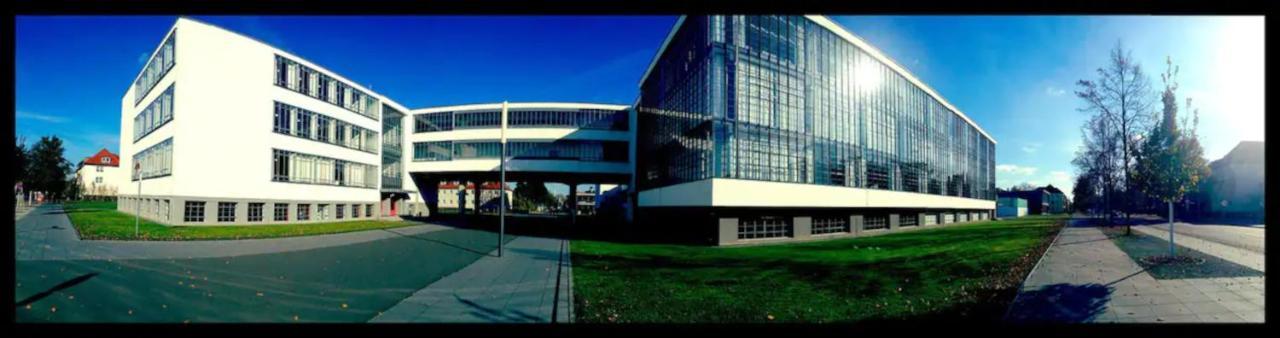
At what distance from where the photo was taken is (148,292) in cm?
735

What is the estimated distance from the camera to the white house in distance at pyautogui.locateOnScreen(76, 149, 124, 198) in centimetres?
3375

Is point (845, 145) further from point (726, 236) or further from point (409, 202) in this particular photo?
point (409, 202)

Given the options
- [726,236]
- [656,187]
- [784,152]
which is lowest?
[726,236]

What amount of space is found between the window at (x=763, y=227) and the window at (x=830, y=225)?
87.4 inches

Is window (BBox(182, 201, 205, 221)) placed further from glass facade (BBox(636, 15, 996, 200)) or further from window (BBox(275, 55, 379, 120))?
glass facade (BBox(636, 15, 996, 200))

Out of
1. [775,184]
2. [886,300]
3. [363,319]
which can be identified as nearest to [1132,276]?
[886,300]

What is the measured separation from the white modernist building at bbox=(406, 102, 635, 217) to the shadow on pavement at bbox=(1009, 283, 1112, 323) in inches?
A: 1259

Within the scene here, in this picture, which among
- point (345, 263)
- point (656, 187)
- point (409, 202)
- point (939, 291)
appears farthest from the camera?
A: point (409, 202)

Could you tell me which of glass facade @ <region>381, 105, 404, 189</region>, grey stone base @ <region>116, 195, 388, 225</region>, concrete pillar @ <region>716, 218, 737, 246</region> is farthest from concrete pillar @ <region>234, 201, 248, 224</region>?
concrete pillar @ <region>716, 218, 737, 246</region>

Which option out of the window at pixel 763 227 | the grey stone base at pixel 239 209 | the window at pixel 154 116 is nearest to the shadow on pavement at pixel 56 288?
the grey stone base at pixel 239 209

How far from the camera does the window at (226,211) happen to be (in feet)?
81.3

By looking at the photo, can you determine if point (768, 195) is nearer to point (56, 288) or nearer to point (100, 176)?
point (56, 288)

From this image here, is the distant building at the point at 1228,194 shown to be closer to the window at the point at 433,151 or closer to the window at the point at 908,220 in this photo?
the window at the point at 908,220

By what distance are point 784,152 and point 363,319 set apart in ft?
60.2
